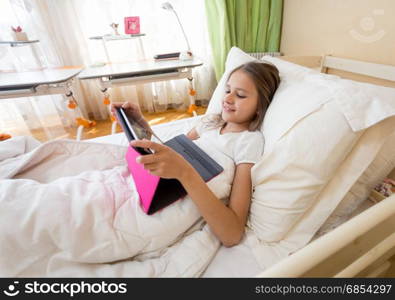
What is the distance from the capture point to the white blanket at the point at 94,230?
55 cm

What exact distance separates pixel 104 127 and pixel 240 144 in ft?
6.60

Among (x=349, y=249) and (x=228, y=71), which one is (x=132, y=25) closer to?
(x=228, y=71)

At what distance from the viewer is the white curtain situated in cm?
194

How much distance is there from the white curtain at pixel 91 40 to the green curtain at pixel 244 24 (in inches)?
10.9

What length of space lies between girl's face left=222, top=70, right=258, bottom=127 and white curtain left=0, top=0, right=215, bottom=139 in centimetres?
169

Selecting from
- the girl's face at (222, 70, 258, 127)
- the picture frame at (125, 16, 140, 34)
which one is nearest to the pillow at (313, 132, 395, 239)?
the girl's face at (222, 70, 258, 127)

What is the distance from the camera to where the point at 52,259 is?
1.82 feet

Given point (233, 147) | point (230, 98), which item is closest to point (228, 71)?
point (230, 98)

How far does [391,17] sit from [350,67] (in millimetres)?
249

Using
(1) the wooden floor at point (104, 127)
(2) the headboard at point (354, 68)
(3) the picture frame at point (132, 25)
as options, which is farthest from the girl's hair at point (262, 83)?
(1) the wooden floor at point (104, 127)

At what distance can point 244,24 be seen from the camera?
6.63 ft

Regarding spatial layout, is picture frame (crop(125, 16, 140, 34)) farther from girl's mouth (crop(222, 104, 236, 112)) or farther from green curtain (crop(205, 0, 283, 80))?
girl's mouth (crop(222, 104, 236, 112))

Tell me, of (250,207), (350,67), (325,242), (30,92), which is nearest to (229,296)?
(325,242)

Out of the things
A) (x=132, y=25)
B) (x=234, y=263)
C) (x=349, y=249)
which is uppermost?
(x=132, y=25)
